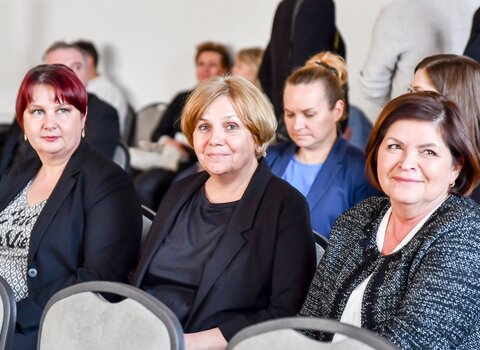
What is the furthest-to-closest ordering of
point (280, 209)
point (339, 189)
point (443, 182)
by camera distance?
point (339, 189)
point (280, 209)
point (443, 182)

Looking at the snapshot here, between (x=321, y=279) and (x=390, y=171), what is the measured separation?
0.35m

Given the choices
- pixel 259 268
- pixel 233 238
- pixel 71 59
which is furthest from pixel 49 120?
pixel 71 59

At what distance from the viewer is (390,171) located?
87.3 inches

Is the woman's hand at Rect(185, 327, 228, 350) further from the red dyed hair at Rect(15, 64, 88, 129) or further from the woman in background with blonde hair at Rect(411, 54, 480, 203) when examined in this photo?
the red dyed hair at Rect(15, 64, 88, 129)

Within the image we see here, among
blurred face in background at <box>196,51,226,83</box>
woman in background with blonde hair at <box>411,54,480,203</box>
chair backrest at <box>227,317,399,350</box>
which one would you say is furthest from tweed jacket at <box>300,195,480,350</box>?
blurred face in background at <box>196,51,226,83</box>

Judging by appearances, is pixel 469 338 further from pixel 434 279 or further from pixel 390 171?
pixel 390 171

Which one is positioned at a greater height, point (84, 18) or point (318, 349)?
point (84, 18)

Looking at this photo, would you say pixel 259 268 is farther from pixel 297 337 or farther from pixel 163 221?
pixel 297 337

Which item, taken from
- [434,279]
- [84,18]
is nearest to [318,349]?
[434,279]

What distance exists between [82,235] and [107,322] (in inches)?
36.2

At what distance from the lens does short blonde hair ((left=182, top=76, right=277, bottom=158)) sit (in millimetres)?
2664

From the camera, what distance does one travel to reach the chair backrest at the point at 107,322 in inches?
75.3

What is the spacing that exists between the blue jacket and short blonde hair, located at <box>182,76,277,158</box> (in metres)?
0.63

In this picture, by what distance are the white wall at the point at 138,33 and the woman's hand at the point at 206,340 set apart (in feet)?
10.3
